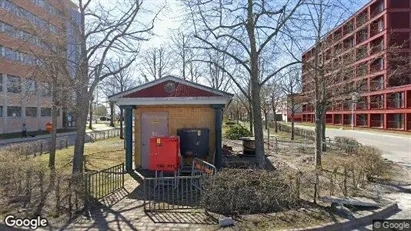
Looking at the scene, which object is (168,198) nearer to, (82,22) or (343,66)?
(82,22)

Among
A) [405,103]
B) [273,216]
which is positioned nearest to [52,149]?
[273,216]

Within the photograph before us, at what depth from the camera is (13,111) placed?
41438 millimetres

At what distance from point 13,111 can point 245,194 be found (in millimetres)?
42322

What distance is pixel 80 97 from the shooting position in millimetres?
11938

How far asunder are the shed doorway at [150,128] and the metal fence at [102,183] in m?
2.50

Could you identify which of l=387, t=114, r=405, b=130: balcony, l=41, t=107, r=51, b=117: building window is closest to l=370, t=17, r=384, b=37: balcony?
l=387, t=114, r=405, b=130: balcony

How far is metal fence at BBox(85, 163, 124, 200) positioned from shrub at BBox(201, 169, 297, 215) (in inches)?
109

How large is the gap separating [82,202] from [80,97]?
535cm

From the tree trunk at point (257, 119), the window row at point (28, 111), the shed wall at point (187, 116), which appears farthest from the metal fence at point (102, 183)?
the window row at point (28, 111)

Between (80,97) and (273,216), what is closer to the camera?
(273,216)

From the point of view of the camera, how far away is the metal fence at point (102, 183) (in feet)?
26.1

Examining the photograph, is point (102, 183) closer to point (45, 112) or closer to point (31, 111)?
point (31, 111)

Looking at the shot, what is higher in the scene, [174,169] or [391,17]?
[391,17]

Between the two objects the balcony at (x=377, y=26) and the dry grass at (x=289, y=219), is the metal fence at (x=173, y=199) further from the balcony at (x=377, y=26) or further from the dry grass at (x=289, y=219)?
the balcony at (x=377, y=26)
